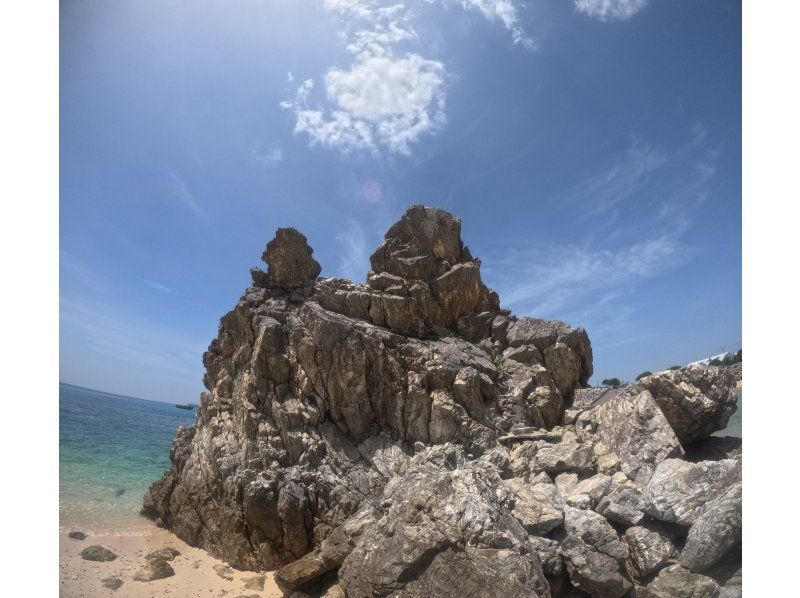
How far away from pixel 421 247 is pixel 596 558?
20.2 metres

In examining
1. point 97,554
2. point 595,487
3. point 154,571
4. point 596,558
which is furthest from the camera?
point 97,554

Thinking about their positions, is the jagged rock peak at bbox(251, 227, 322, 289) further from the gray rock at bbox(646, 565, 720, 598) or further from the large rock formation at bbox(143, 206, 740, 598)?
the gray rock at bbox(646, 565, 720, 598)

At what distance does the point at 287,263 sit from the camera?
24781 mm

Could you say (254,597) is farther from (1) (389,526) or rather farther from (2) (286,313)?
(2) (286,313)

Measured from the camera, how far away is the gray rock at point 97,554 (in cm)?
1470

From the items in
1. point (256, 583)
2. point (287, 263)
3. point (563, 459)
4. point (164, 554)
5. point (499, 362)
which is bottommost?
point (164, 554)

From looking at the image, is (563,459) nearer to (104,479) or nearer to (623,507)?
(623,507)

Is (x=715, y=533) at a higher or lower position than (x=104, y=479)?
higher

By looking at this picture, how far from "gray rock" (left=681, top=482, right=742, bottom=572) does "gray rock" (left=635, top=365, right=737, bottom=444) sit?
6831 millimetres

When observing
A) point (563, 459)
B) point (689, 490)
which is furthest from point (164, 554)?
point (689, 490)

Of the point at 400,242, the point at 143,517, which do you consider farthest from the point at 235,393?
the point at 400,242

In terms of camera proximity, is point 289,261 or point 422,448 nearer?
point 422,448

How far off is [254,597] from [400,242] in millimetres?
20926

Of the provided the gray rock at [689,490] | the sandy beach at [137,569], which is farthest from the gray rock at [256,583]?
the gray rock at [689,490]
